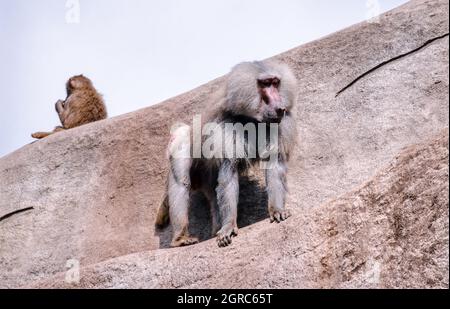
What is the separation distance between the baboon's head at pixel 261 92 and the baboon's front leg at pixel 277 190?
0.46 metres

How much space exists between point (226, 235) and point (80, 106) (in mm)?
6003

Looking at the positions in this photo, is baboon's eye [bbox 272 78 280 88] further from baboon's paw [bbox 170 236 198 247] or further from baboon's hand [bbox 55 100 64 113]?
baboon's hand [bbox 55 100 64 113]

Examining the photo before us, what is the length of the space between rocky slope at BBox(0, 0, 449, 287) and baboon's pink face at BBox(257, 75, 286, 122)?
102 centimetres

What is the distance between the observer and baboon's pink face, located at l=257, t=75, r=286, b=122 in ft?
25.0

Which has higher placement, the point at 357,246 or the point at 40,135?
the point at 40,135

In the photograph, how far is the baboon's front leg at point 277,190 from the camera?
23.2ft

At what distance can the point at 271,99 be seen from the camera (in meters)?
7.63

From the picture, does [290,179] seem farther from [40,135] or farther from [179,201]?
[40,135]

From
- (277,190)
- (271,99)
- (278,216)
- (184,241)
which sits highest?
(271,99)

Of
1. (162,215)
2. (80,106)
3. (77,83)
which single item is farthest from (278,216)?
(77,83)

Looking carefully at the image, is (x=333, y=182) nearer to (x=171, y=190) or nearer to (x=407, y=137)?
(x=407, y=137)

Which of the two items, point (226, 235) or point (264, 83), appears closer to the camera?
point (226, 235)
